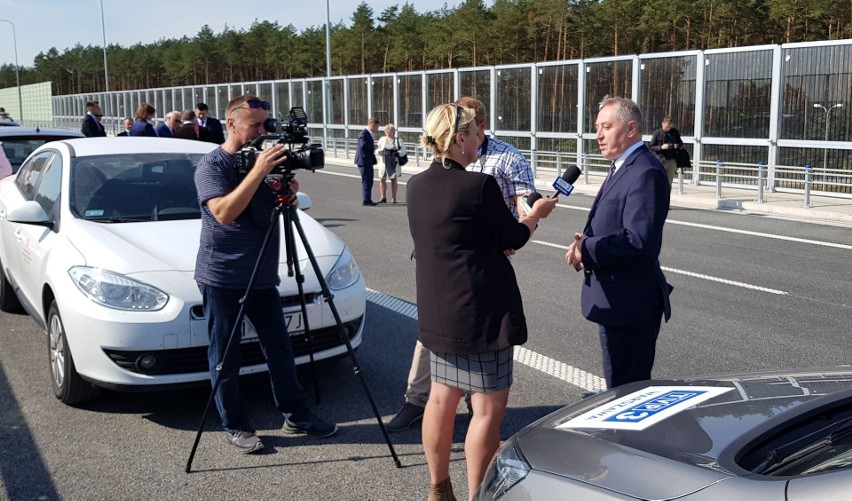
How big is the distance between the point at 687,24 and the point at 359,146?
4071cm

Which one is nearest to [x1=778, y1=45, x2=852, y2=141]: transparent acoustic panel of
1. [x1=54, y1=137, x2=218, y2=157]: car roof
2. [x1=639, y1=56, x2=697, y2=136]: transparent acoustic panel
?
[x1=639, y1=56, x2=697, y2=136]: transparent acoustic panel

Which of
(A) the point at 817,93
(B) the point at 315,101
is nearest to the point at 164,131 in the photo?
(A) the point at 817,93

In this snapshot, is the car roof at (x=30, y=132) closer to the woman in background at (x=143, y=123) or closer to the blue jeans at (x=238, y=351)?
the woman in background at (x=143, y=123)

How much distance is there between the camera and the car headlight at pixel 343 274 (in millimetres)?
5488

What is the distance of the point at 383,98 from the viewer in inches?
1230

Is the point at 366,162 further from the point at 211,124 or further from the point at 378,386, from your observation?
the point at 378,386

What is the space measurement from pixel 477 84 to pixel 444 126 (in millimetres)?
23430

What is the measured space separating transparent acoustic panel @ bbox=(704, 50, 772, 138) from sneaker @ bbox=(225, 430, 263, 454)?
1623 cm

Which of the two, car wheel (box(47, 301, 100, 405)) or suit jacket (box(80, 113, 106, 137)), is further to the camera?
suit jacket (box(80, 113, 106, 137))

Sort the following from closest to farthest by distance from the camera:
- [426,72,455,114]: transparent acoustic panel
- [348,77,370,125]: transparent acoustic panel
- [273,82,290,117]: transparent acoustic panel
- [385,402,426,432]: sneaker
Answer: [385,402,426,432]: sneaker, [426,72,455,114]: transparent acoustic panel, [348,77,370,125]: transparent acoustic panel, [273,82,290,117]: transparent acoustic panel

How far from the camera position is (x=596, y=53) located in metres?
57.8

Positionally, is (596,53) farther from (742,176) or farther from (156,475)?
(156,475)

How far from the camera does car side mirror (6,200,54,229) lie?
18.3ft

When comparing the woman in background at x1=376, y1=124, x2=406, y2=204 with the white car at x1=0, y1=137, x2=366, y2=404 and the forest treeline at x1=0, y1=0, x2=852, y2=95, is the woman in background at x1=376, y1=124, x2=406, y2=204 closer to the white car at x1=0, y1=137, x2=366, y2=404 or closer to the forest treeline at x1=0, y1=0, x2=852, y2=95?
the white car at x1=0, y1=137, x2=366, y2=404
